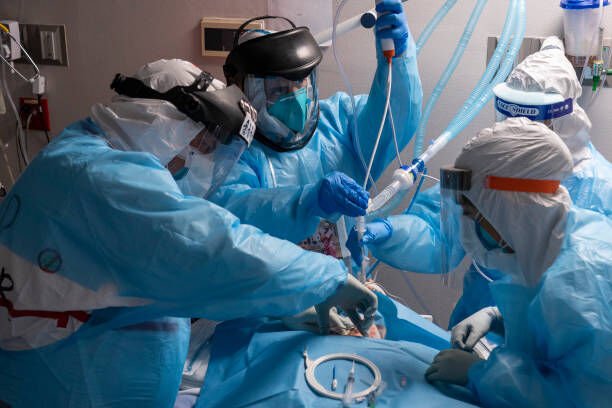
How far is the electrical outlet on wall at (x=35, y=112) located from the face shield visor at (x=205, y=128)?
1503 mm

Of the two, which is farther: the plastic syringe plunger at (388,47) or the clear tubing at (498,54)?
the clear tubing at (498,54)

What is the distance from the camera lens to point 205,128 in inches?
67.4

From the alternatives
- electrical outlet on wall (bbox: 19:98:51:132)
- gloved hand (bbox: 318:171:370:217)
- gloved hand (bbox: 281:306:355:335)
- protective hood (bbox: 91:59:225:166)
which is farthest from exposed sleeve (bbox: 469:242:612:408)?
electrical outlet on wall (bbox: 19:98:51:132)

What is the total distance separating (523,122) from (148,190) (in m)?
0.85

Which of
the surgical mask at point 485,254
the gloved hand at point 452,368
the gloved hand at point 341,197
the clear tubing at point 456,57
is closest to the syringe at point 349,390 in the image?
the gloved hand at point 452,368

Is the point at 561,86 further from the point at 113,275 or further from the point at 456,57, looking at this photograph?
the point at 113,275

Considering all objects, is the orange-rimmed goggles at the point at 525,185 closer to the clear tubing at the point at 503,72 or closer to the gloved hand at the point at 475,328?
the gloved hand at the point at 475,328

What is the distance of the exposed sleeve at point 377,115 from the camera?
7.46 feet

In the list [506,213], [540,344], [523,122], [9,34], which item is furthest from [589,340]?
[9,34]

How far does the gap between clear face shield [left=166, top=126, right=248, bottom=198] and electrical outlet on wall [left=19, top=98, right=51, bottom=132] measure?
60.1 inches

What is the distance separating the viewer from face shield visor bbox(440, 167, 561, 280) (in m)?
1.50

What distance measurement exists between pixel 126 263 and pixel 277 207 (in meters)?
0.66

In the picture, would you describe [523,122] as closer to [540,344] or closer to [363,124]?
[540,344]

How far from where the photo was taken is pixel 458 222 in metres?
1.63
